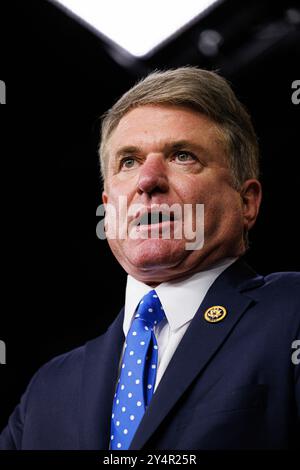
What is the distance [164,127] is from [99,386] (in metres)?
0.55

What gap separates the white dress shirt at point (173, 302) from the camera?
52.4 inches

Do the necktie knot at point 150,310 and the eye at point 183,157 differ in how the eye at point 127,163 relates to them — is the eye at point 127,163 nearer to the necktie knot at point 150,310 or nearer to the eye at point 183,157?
the eye at point 183,157

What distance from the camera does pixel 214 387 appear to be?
1.21 meters

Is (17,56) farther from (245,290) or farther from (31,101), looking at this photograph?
(245,290)

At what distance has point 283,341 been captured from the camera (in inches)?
48.7

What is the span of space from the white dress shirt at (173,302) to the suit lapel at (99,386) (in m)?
0.05

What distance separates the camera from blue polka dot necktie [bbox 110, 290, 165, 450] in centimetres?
126

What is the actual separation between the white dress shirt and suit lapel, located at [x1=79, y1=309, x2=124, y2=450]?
46mm

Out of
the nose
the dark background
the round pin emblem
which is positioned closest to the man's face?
the nose

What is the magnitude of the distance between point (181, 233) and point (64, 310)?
778 mm

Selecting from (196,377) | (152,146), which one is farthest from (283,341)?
(152,146)

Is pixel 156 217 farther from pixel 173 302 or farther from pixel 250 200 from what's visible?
pixel 250 200

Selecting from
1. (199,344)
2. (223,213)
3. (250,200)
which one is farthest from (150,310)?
(250,200)

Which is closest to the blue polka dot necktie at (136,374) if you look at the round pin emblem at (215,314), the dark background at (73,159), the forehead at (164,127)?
the round pin emblem at (215,314)
